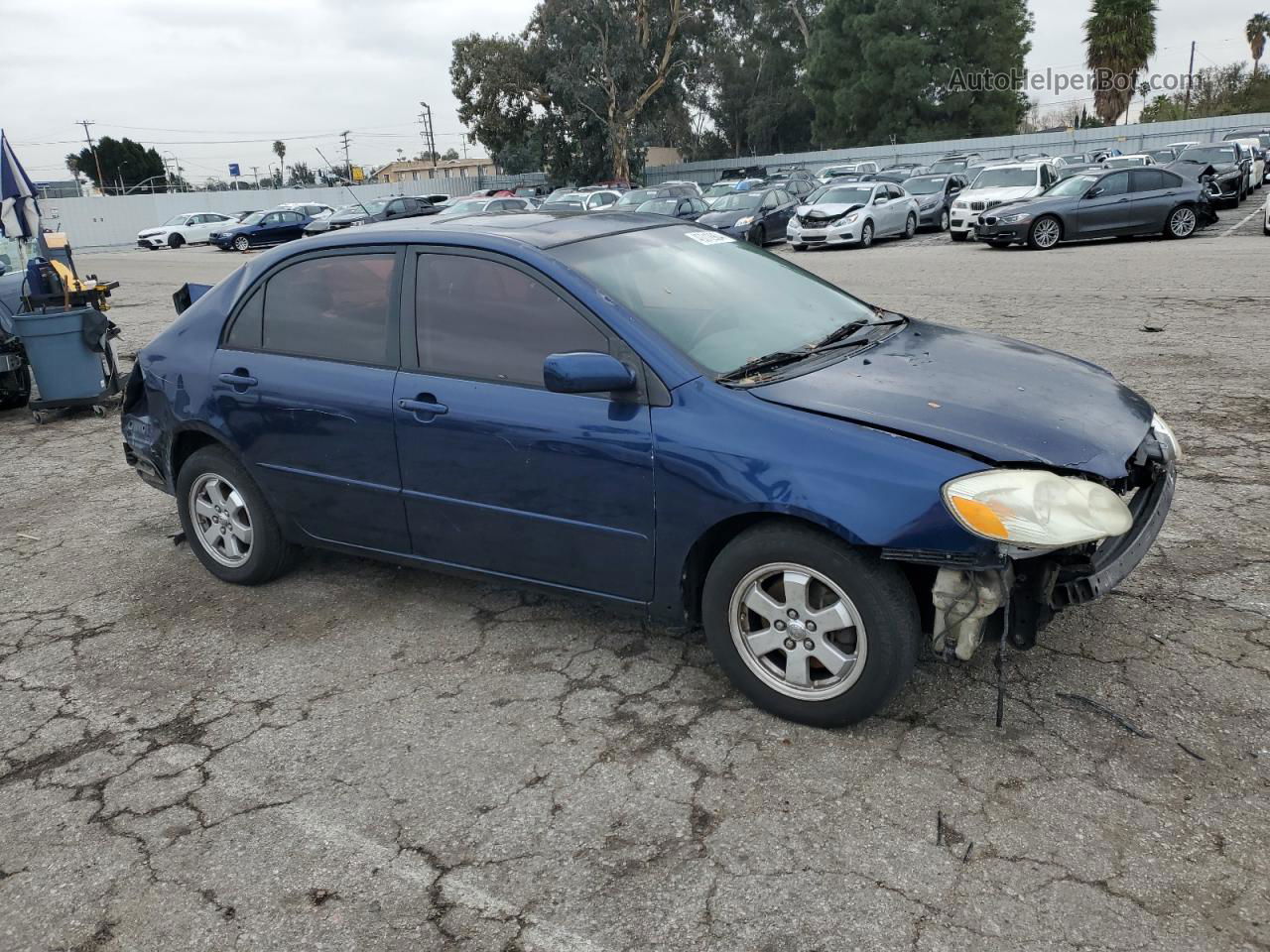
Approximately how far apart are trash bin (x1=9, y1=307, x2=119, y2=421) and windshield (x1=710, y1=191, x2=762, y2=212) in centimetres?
1647

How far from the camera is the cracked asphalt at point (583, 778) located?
2590 millimetres

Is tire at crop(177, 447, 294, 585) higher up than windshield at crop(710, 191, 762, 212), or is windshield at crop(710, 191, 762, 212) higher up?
windshield at crop(710, 191, 762, 212)

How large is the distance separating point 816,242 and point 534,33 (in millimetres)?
35373

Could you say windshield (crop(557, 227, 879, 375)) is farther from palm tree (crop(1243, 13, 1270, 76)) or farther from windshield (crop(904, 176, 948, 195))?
palm tree (crop(1243, 13, 1270, 76))

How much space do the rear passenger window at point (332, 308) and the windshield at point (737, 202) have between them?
64.3 ft

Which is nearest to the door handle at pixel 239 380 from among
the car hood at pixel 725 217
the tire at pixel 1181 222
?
the tire at pixel 1181 222

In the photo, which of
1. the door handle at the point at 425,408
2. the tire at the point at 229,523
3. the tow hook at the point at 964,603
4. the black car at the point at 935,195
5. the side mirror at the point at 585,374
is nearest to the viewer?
the tow hook at the point at 964,603

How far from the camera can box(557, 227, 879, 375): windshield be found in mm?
3668

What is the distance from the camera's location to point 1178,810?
9.27ft

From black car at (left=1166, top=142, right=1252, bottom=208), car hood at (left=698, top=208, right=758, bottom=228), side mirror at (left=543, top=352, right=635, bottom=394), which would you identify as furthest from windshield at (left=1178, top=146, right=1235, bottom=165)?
side mirror at (left=543, top=352, right=635, bottom=394)

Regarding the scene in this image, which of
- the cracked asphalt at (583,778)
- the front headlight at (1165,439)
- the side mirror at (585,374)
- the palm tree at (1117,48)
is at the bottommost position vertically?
the cracked asphalt at (583,778)

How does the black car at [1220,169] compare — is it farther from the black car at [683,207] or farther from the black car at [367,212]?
the black car at [367,212]

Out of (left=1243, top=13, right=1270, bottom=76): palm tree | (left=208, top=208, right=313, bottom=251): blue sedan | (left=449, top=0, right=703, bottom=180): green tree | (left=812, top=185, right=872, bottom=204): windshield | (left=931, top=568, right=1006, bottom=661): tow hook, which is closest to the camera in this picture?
(left=931, top=568, right=1006, bottom=661): tow hook

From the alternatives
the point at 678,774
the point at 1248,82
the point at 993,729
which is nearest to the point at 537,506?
the point at 678,774
